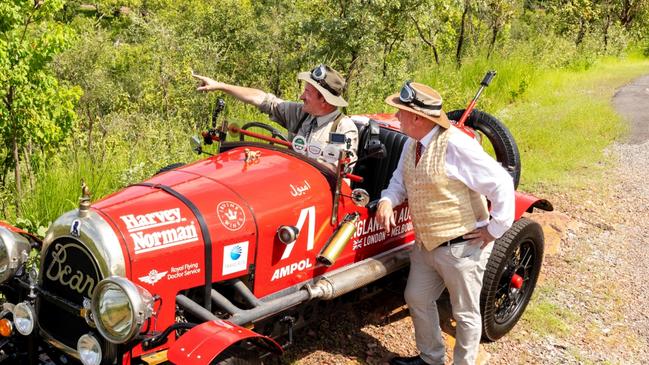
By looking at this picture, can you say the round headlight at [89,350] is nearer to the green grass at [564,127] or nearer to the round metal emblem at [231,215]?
the round metal emblem at [231,215]

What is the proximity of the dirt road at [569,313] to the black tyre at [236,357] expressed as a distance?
1007 millimetres

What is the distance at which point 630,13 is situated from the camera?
25.3m

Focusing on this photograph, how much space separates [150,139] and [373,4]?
547 centimetres

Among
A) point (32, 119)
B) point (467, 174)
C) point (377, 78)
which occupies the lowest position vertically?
point (32, 119)

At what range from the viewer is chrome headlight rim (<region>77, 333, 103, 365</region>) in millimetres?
3174

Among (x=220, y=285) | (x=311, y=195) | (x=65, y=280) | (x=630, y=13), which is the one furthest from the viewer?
(x=630, y=13)

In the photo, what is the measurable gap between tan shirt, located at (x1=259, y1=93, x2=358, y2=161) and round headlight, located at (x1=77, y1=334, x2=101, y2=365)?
2201 mm

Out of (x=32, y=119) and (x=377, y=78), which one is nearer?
(x=32, y=119)

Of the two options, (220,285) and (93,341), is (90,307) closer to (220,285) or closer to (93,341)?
(93,341)

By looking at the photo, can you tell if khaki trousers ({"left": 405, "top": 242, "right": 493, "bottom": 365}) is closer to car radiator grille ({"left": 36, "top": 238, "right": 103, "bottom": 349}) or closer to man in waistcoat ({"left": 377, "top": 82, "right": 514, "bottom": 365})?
man in waistcoat ({"left": 377, "top": 82, "right": 514, "bottom": 365})

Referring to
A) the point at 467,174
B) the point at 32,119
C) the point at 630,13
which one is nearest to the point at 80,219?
the point at 467,174

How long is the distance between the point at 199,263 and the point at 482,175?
1.72 m

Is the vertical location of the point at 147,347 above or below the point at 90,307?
Result: below

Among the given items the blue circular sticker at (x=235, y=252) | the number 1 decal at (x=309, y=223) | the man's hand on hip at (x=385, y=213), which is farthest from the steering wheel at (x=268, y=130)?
the blue circular sticker at (x=235, y=252)
